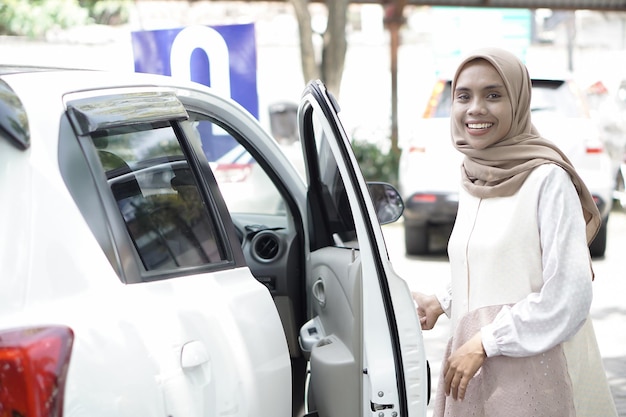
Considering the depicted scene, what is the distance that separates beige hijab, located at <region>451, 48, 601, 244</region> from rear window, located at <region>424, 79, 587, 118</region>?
22.3 ft

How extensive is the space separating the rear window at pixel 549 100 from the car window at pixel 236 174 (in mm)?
2874

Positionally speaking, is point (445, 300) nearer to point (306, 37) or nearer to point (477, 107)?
point (477, 107)

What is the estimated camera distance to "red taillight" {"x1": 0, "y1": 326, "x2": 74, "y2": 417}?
175cm

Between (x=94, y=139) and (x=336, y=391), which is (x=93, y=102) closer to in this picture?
(x=94, y=139)

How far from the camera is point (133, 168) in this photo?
2646 mm

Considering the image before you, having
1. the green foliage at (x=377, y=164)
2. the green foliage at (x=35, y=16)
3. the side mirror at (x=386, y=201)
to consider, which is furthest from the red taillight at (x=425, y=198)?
the green foliage at (x=35, y=16)

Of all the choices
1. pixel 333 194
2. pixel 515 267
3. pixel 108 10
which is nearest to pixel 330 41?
pixel 333 194

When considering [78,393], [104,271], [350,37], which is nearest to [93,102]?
[104,271]

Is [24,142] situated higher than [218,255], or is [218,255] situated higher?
[24,142]

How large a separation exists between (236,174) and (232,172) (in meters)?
0.09

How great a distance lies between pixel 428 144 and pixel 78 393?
768 cm

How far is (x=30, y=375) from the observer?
1755 mm

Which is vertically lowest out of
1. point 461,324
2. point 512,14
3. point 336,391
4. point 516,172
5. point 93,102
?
point 336,391

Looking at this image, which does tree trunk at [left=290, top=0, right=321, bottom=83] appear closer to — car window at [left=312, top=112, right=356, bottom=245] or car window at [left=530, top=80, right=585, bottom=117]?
car window at [left=530, top=80, right=585, bottom=117]
